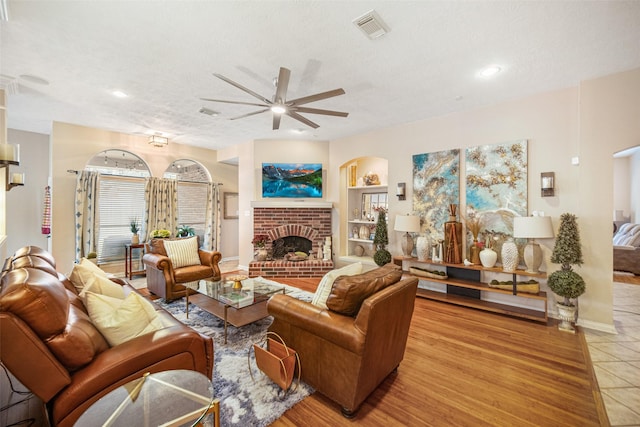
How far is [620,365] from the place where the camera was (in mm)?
2465

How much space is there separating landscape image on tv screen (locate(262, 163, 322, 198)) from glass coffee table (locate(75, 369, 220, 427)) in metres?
4.68

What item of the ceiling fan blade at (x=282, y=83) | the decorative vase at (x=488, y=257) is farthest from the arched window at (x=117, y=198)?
the decorative vase at (x=488, y=257)

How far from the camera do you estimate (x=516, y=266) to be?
3600mm

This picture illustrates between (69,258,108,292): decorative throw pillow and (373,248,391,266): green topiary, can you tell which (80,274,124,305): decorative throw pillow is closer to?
(69,258,108,292): decorative throw pillow

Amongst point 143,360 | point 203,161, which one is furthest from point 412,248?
point 203,161

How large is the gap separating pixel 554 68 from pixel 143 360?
4.48 m

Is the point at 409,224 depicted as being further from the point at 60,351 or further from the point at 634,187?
the point at 634,187

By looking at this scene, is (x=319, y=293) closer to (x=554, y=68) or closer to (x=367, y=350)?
(x=367, y=350)

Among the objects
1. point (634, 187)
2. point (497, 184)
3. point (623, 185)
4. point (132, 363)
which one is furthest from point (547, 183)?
point (623, 185)

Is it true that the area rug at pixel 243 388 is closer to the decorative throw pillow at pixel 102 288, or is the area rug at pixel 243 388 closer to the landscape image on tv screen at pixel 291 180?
the decorative throw pillow at pixel 102 288

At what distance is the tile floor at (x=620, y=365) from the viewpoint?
6.37 feet

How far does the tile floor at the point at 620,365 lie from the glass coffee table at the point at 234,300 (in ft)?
9.27

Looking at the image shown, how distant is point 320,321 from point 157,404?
1.02 m

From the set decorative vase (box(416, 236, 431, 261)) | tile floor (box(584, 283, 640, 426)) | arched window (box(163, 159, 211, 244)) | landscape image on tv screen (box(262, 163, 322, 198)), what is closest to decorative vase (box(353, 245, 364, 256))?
landscape image on tv screen (box(262, 163, 322, 198))
